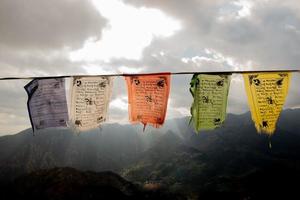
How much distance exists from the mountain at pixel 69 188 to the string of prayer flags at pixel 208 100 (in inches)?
1733

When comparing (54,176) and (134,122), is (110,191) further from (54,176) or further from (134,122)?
(134,122)

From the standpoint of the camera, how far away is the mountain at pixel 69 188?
1972 inches

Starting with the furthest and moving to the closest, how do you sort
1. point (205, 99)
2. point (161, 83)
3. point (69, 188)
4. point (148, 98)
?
point (69, 188) → point (148, 98) → point (161, 83) → point (205, 99)

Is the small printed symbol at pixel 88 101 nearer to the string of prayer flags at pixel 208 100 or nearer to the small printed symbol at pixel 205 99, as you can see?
the string of prayer flags at pixel 208 100

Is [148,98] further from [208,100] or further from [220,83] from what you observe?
[220,83]

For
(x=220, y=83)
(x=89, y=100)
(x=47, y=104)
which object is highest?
(x=220, y=83)

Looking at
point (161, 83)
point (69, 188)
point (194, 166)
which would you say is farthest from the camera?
point (194, 166)

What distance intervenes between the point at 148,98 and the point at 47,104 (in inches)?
128

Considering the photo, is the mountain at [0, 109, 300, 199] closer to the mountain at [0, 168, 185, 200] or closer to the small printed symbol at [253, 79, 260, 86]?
the mountain at [0, 168, 185, 200]

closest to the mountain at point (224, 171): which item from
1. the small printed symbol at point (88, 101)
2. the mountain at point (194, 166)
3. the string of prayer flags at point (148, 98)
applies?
the mountain at point (194, 166)

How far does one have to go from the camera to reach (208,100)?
9531 mm

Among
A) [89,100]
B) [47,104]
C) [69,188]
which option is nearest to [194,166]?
[69,188]

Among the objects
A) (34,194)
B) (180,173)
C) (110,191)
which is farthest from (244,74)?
(180,173)

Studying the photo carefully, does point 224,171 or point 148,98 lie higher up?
point 148,98
